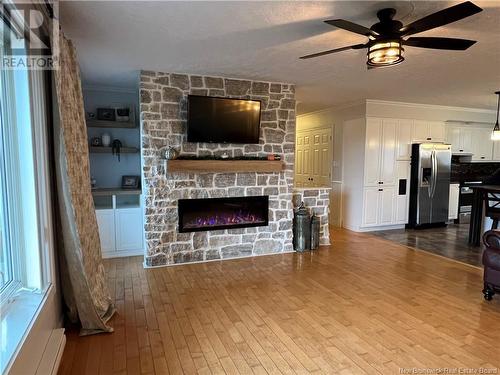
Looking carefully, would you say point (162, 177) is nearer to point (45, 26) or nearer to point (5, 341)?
point (45, 26)

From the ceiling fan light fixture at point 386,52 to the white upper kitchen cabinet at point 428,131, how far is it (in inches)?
174

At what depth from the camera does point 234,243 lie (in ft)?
14.8

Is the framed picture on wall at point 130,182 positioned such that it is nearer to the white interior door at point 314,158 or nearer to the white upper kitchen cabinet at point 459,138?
the white interior door at point 314,158

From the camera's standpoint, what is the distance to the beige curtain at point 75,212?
7.62ft

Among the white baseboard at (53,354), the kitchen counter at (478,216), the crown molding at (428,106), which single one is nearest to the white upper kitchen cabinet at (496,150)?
the crown molding at (428,106)

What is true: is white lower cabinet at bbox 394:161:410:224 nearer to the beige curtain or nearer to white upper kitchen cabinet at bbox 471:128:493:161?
white upper kitchen cabinet at bbox 471:128:493:161

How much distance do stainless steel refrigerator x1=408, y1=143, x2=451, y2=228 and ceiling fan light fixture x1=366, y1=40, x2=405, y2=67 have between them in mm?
4348


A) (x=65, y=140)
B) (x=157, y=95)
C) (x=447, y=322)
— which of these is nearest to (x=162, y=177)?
(x=157, y=95)

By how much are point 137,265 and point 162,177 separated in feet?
3.84

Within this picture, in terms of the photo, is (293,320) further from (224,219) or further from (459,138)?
(459,138)

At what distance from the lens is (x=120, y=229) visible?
14.8ft

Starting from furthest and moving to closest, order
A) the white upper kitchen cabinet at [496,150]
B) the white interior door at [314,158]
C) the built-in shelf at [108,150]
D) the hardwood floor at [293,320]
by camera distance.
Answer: the white upper kitchen cabinet at [496,150] → the white interior door at [314,158] → the built-in shelf at [108,150] → the hardwood floor at [293,320]

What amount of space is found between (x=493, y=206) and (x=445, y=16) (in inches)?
162

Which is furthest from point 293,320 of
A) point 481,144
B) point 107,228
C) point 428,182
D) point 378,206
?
point 481,144
